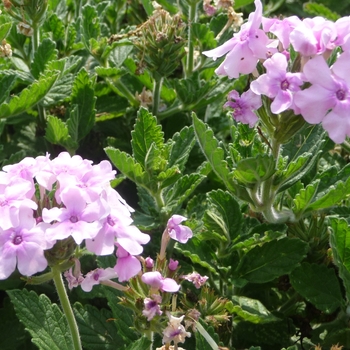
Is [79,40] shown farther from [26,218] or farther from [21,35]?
[26,218]

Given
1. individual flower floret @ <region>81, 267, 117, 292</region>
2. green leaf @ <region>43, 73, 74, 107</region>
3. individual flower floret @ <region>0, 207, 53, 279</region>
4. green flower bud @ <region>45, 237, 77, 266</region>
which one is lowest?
green leaf @ <region>43, 73, 74, 107</region>

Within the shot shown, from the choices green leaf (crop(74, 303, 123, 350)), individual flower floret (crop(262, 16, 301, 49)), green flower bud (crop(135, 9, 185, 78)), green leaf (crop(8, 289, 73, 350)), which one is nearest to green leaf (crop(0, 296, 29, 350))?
green leaf (crop(74, 303, 123, 350))

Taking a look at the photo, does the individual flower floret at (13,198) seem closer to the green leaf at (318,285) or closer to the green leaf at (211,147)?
the green leaf at (211,147)

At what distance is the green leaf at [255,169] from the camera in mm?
1400

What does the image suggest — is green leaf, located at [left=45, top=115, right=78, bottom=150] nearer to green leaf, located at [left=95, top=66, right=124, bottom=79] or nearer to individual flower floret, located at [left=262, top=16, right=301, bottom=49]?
green leaf, located at [left=95, top=66, right=124, bottom=79]

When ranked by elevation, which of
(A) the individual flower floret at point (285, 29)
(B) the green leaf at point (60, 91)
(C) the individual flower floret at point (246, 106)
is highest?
(A) the individual flower floret at point (285, 29)

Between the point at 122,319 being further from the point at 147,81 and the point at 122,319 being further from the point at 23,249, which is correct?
the point at 147,81

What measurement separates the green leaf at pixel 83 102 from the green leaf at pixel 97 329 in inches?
23.3

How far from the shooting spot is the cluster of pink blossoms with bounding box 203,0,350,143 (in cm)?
125

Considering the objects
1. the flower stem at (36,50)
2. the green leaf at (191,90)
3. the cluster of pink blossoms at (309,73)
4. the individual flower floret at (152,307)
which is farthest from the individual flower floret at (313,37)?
the flower stem at (36,50)

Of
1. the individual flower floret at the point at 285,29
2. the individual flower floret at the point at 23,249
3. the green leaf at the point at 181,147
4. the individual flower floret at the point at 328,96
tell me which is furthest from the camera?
the green leaf at the point at 181,147

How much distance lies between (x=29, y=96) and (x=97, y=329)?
71cm

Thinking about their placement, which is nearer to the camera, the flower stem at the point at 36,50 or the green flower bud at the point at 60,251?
the green flower bud at the point at 60,251

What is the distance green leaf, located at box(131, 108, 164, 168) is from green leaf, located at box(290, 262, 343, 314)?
53 centimetres
